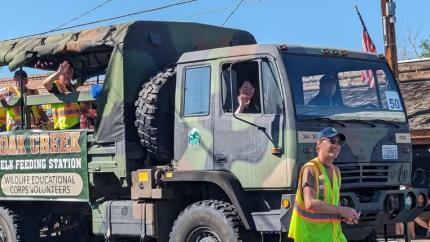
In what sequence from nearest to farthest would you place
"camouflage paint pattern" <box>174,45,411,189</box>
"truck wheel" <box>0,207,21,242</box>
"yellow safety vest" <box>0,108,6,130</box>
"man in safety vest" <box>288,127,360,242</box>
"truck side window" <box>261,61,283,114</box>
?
"man in safety vest" <box>288,127,360,242</box> → "camouflage paint pattern" <box>174,45,411,189</box> → "truck side window" <box>261,61,283,114</box> → "truck wheel" <box>0,207,21,242</box> → "yellow safety vest" <box>0,108,6,130</box>

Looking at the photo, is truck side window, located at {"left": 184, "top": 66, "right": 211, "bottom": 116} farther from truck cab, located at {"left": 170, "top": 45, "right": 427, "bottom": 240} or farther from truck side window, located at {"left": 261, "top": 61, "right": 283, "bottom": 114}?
truck side window, located at {"left": 261, "top": 61, "right": 283, "bottom": 114}

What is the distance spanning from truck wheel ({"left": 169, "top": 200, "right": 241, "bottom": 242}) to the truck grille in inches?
47.0

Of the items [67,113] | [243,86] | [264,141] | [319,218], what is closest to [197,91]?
[243,86]

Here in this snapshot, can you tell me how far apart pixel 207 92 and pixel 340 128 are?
1.48 metres

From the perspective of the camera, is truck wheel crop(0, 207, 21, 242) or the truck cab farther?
truck wheel crop(0, 207, 21, 242)

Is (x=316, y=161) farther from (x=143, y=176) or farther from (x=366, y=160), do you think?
(x=143, y=176)

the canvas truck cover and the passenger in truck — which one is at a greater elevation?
the canvas truck cover

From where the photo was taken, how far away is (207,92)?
8.00 m

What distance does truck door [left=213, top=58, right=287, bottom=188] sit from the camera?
737cm

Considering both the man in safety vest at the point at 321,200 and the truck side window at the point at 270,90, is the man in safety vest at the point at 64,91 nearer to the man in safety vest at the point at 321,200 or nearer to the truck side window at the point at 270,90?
the truck side window at the point at 270,90

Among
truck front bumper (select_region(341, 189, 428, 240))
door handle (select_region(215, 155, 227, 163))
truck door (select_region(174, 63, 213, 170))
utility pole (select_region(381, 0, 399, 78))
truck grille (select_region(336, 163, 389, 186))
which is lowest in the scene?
truck front bumper (select_region(341, 189, 428, 240))

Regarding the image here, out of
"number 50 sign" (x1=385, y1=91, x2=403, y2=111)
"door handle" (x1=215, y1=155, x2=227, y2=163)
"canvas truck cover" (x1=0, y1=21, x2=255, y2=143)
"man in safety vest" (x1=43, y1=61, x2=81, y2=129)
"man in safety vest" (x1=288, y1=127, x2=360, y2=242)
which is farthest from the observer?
"man in safety vest" (x1=43, y1=61, x2=81, y2=129)

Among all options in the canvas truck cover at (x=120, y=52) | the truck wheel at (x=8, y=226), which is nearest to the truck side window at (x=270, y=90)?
the canvas truck cover at (x=120, y=52)

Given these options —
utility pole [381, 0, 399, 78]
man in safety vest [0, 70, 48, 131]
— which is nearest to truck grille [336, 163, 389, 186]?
man in safety vest [0, 70, 48, 131]
